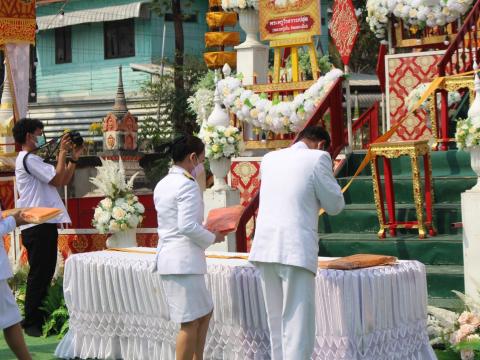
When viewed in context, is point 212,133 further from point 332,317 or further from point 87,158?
point 87,158

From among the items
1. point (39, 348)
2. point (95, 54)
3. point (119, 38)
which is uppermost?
point (119, 38)

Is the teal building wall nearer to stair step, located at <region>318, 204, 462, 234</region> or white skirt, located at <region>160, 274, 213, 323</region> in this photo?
stair step, located at <region>318, 204, 462, 234</region>

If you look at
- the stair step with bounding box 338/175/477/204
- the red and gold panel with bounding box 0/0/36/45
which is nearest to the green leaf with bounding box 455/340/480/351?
the stair step with bounding box 338/175/477/204

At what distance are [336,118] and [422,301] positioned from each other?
14.1 ft

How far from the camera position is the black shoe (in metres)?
10.2

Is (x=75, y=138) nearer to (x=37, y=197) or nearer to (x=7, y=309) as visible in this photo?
(x=37, y=197)

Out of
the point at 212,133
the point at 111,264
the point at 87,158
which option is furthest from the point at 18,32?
the point at 87,158

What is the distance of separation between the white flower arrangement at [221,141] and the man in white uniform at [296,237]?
16.2ft

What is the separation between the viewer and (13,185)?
46.9 ft

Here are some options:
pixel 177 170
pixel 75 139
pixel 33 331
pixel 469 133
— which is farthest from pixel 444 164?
pixel 177 170

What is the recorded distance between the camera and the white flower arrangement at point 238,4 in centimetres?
1484

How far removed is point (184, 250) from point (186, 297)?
1.01ft

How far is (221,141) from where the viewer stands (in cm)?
1191

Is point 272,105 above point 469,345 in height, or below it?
above
